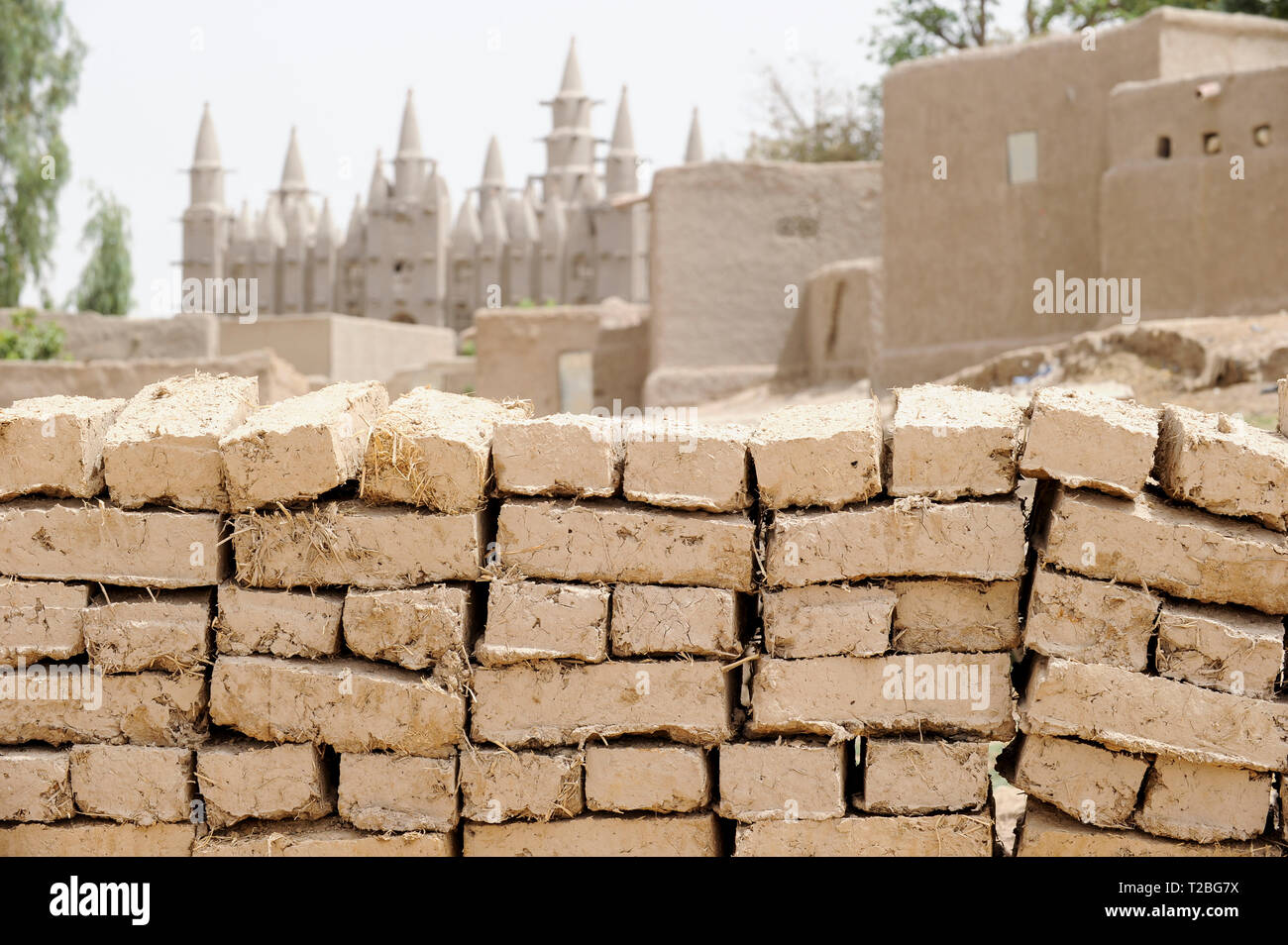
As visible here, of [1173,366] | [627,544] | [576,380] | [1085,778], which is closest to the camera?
[1085,778]

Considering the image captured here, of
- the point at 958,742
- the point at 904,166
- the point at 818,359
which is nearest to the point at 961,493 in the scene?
the point at 958,742

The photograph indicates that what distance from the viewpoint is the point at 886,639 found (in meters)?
4.43

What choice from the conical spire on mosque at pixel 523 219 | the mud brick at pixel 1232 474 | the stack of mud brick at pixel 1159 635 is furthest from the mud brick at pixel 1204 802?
the conical spire on mosque at pixel 523 219

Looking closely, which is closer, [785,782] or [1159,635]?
[1159,635]

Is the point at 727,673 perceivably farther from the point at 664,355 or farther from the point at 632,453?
the point at 664,355

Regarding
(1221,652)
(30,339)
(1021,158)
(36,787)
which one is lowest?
(36,787)

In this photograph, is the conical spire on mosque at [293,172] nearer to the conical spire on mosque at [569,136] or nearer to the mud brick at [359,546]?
the conical spire on mosque at [569,136]

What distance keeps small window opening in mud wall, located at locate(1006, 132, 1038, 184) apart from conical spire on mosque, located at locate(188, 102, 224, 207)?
5194 cm

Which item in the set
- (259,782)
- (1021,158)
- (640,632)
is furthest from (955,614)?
(1021,158)

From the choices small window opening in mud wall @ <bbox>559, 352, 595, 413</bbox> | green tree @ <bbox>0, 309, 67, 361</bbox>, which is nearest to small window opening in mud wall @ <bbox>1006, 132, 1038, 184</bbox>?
small window opening in mud wall @ <bbox>559, 352, 595, 413</bbox>

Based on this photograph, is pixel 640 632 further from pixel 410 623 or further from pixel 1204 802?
pixel 1204 802

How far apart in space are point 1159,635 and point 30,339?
15.4 m

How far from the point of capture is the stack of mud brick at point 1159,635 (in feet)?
14.1

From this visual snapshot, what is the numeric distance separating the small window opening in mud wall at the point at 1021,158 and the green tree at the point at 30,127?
1929 centimetres
